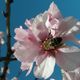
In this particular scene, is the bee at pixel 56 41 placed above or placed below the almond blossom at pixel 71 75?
above

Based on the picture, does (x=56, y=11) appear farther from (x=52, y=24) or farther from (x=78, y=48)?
(x=78, y=48)

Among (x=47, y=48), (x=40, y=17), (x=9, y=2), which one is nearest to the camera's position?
(x=40, y=17)

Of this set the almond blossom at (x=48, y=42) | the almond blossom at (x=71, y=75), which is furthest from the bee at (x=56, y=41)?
the almond blossom at (x=71, y=75)

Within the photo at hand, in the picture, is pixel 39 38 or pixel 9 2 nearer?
pixel 39 38

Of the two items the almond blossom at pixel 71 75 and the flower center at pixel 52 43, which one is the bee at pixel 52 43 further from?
the almond blossom at pixel 71 75

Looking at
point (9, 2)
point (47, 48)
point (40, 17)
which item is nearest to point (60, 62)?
point (47, 48)

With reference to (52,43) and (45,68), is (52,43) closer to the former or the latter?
(52,43)

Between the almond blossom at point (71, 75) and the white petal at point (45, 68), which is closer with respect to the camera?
the white petal at point (45, 68)

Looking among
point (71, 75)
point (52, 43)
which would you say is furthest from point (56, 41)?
point (71, 75)
